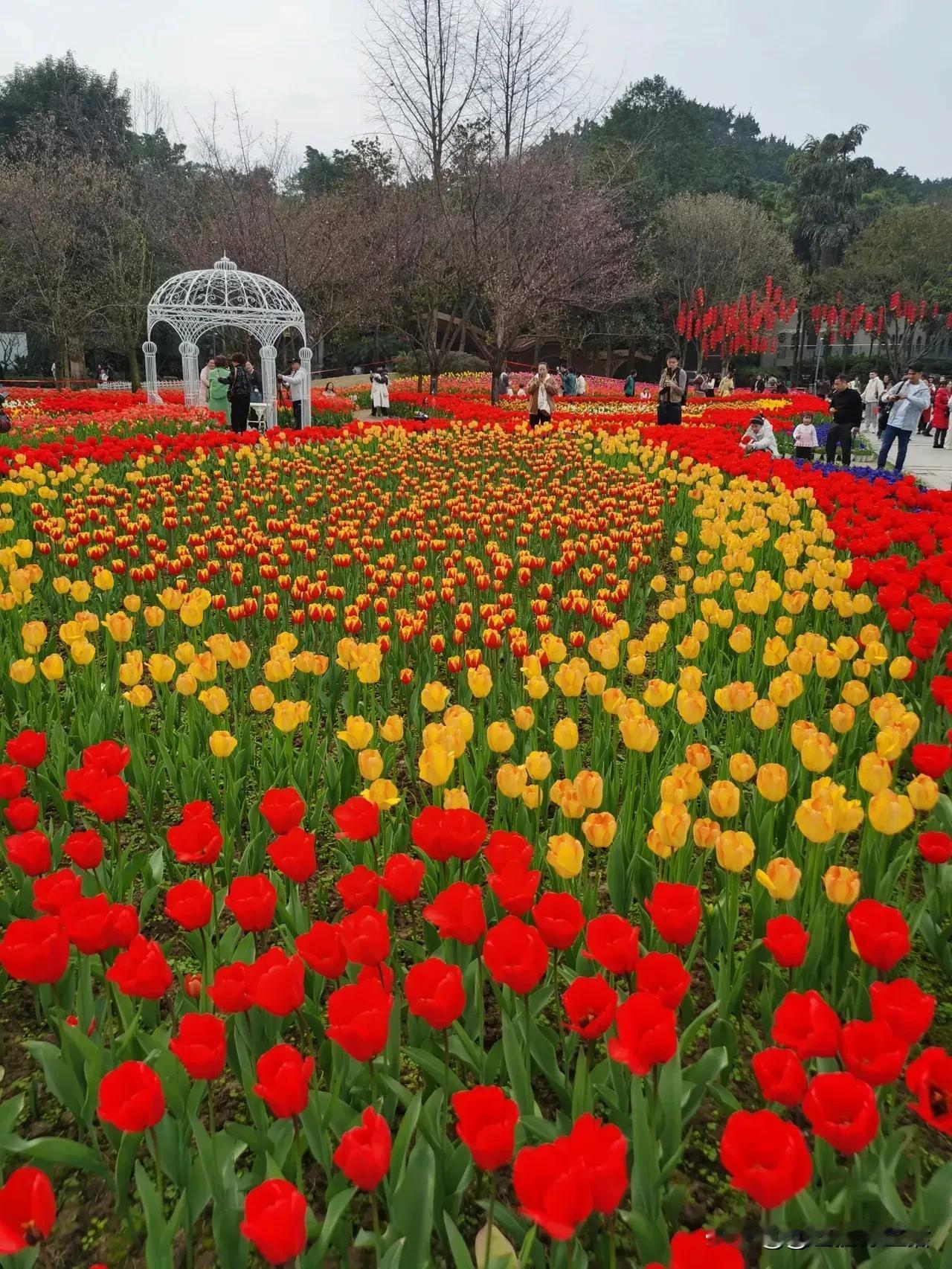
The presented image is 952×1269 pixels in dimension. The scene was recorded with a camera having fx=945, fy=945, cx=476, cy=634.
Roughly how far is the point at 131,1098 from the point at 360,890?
0.57 m

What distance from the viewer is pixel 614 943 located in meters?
1.62

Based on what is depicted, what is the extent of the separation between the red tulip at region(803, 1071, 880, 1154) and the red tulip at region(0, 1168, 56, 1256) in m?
0.97

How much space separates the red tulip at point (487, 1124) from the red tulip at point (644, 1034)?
0.22 m

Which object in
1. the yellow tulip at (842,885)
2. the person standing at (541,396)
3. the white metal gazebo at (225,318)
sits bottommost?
the yellow tulip at (842,885)

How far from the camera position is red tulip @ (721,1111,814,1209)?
113 cm

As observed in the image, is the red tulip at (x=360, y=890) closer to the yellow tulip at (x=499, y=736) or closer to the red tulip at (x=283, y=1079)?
the red tulip at (x=283, y=1079)

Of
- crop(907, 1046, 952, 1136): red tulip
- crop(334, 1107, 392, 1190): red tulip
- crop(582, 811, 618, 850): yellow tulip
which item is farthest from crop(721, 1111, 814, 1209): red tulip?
crop(582, 811, 618, 850): yellow tulip

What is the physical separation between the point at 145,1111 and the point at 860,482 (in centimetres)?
798

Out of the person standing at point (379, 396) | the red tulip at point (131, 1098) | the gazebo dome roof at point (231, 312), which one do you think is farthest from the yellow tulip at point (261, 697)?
the person standing at point (379, 396)

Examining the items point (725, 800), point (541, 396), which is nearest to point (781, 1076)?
point (725, 800)

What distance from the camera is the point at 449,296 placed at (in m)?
30.8

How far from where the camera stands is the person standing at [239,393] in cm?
1356

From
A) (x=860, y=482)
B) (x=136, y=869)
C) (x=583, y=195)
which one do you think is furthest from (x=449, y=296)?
(x=136, y=869)

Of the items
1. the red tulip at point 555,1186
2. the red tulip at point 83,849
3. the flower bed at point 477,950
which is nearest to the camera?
the red tulip at point 555,1186
